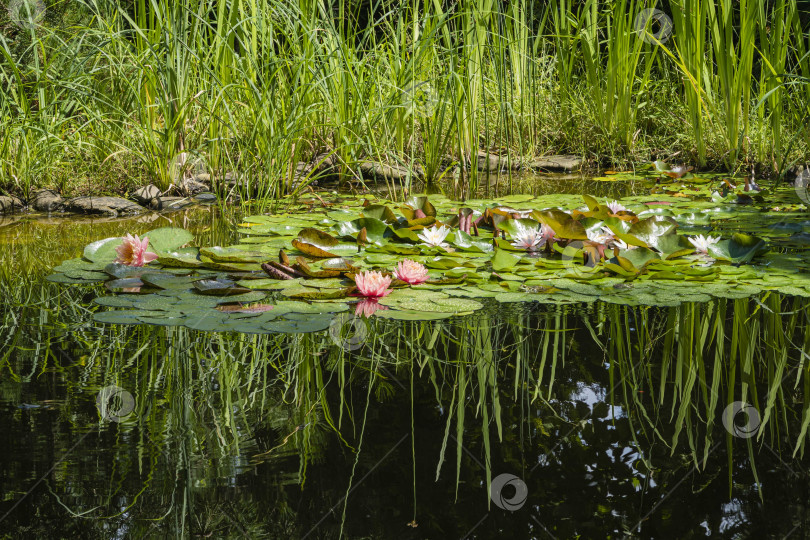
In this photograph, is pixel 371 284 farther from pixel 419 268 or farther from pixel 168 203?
pixel 168 203

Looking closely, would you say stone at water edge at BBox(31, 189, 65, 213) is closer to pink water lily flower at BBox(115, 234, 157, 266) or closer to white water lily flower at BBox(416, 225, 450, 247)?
pink water lily flower at BBox(115, 234, 157, 266)

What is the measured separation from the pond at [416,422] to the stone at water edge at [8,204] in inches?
68.5

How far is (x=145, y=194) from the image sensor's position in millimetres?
3389

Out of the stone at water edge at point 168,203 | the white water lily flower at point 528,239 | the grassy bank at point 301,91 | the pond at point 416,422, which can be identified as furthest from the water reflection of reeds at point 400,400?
the stone at water edge at point 168,203

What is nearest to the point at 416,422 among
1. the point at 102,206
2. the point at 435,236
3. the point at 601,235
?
the point at 435,236

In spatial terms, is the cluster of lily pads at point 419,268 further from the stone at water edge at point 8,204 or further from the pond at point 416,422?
the stone at water edge at point 8,204

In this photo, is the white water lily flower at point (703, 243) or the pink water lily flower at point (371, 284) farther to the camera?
the white water lily flower at point (703, 243)

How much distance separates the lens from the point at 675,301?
172 cm

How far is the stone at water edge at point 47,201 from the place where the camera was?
3.26 meters

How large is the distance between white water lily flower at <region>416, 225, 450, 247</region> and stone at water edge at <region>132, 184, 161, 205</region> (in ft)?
5.51

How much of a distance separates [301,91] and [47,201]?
4.13ft

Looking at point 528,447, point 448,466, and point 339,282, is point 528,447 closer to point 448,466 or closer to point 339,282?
point 448,466

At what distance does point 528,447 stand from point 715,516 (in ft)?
0.82

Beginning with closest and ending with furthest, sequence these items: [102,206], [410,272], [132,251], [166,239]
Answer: [410,272]
[132,251]
[166,239]
[102,206]
